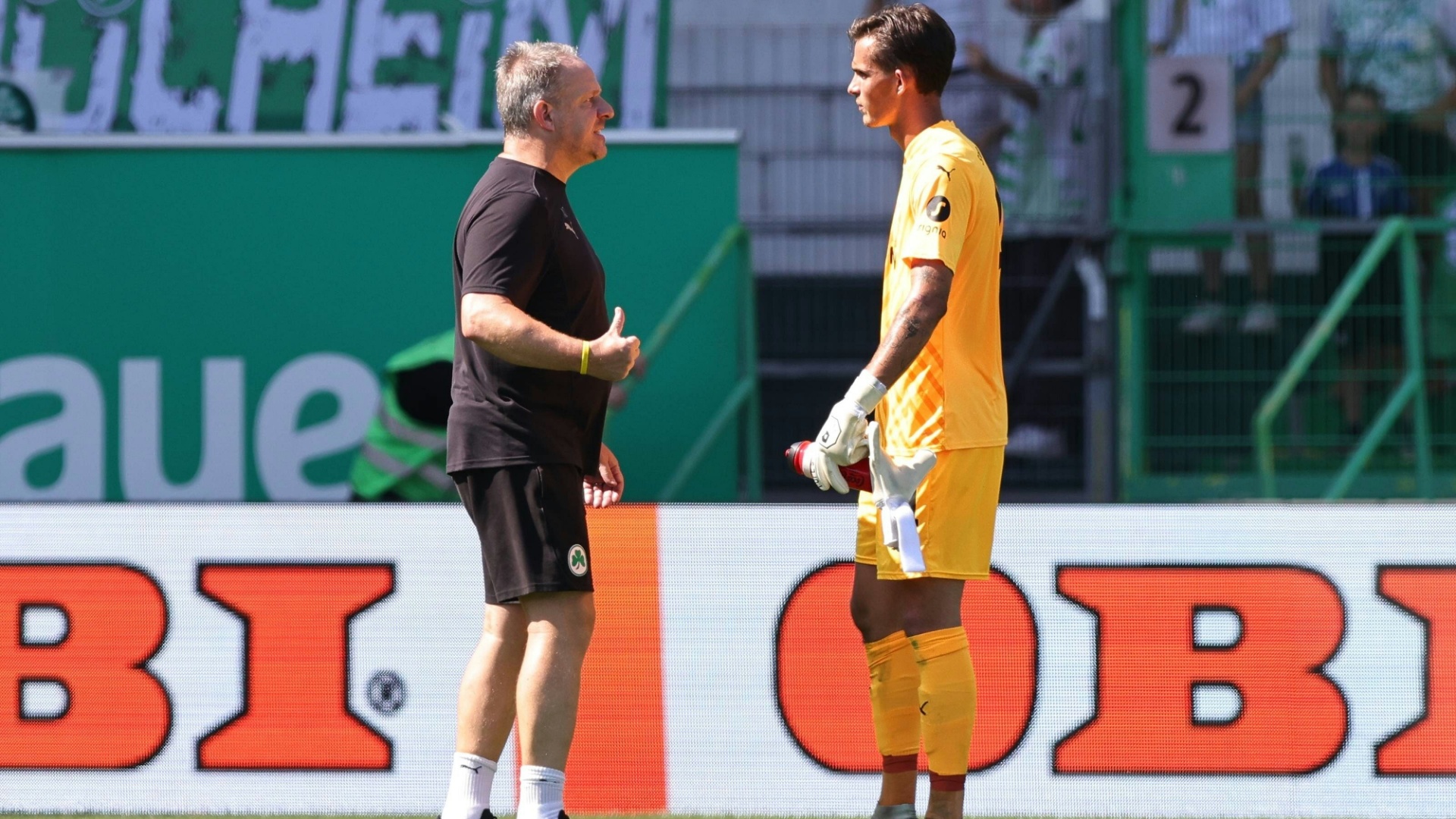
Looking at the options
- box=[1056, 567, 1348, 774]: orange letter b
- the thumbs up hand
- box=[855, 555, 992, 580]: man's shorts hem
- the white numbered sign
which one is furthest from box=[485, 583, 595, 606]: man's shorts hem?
the white numbered sign

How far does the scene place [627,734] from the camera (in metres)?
5.16

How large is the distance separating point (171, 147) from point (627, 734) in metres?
4.76

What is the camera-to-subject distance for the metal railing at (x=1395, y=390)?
26.2 ft

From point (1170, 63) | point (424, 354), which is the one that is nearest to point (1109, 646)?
point (424, 354)

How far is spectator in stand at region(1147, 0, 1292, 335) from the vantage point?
28.6 feet

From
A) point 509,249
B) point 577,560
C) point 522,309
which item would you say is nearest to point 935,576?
point 577,560

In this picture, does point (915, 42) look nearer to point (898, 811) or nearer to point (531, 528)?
point (531, 528)

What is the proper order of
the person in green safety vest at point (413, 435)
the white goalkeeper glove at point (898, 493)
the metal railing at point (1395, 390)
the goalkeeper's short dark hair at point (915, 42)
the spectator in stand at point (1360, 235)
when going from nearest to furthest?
the white goalkeeper glove at point (898, 493), the goalkeeper's short dark hair at point (915, 42), the person in green safety vest at point (413, 435), the metal railing at point (1395, 390), the spectator in stand at point (1360, 235)

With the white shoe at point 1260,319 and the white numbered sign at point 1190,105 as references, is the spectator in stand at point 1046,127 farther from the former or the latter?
the white shoe at point 1260,319

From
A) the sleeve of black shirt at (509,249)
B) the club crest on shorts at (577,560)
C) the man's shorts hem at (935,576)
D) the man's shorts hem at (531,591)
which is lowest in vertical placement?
the man's shorts hem at (531,591)

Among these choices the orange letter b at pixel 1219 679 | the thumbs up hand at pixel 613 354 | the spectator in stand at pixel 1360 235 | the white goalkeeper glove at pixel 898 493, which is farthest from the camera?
the spectator in stand at pixel 1360 235

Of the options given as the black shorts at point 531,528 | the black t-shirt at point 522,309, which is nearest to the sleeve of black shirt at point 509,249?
the black t-shirt at point 522,309

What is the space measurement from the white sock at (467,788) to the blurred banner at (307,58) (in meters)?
5.23

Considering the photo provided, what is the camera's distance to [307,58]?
9.04m
